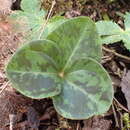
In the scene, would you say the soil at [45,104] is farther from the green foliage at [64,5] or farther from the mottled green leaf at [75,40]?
the mottled green leaf at [75,40]

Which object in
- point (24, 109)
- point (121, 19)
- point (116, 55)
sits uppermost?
point (121, 19)

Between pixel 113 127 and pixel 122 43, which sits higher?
pixel 122 43

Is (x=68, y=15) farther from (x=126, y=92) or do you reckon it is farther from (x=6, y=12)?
(x=126, y=92)

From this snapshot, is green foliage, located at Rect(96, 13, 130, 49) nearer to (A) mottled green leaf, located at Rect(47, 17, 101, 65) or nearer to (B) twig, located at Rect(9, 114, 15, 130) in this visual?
(A) mottled green leaf, located at Rect(47, 17, 101, 65)

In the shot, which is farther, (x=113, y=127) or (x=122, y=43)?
(x=122, y=43)

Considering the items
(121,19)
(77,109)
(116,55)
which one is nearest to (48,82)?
(77,109)

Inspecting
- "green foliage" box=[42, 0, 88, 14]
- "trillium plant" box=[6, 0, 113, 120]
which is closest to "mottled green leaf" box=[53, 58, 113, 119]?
"trillium plant" box=[6, 0, 113, 120]
